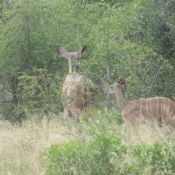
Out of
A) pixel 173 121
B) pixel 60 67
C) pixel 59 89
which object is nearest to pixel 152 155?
pixel 59 89

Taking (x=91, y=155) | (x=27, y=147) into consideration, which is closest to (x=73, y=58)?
(x=27, y=147)

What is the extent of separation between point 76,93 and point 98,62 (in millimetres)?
847

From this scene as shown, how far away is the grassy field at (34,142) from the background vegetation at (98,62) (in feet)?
0.48

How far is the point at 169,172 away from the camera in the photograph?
6.34 m

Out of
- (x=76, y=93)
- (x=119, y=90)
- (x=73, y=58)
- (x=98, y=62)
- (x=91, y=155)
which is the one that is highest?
(x=91, y=155)

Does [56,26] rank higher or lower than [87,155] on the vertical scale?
lower

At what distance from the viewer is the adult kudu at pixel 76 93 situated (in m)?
10.3

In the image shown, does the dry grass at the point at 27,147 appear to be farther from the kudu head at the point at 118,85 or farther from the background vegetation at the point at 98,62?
the kudu head at the point at 118,85

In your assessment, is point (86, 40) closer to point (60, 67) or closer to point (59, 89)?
point (60, 67)

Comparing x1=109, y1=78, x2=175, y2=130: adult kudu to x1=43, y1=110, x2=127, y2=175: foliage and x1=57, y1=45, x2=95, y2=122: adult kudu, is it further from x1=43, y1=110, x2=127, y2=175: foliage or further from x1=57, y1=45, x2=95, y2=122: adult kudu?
x1=43, y1=110, x2=127, y2=175: foliage

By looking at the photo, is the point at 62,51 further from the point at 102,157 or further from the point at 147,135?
the point at 102,157

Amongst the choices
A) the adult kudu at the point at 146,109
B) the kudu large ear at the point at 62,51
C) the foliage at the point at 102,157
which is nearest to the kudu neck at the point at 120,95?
the adult kudu at the point at 146,109

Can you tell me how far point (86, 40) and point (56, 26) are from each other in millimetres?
1165

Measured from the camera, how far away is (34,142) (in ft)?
29.2
